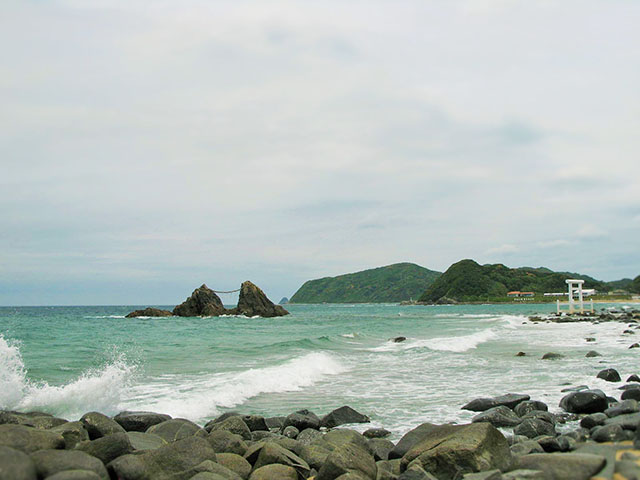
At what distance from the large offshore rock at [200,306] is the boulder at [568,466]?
2911 inches

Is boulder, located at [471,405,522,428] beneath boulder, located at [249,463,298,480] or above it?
beneath

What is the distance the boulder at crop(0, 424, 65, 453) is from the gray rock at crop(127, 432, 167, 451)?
1.10 meters

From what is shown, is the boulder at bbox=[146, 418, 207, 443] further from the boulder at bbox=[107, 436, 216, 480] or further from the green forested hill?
the green forested hill

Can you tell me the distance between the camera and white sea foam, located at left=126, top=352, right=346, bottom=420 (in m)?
11.6

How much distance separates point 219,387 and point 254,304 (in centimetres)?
6462

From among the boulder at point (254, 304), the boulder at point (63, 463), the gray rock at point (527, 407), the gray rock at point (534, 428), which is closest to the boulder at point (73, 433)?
the boulder at point (63, 463)

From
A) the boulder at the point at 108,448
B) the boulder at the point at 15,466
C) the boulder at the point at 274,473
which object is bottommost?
the boulder at the point at 274,473

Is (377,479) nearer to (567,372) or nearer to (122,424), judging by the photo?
(122,424)

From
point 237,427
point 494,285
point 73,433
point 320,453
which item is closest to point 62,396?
point 73,433

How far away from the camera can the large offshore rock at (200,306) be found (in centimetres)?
7681

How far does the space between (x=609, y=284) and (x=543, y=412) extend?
7078 inches

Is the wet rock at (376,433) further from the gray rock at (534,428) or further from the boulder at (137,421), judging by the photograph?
the boulder at (137,421)

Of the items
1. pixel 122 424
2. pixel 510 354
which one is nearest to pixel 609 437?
pixel 122 424

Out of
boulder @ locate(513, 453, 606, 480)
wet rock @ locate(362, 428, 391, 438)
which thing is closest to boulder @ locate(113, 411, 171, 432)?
wet rock @ locate(362, 428, 391, 438)
